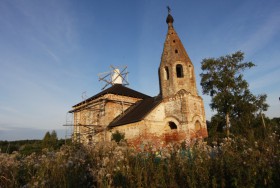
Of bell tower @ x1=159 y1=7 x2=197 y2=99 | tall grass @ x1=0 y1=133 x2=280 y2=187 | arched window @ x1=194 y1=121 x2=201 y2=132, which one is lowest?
tall grass @ x1=0 y1=133 x2=280 y2=187

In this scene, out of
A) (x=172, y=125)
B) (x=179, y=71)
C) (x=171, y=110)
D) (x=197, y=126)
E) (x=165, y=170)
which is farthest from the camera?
(x=179, y=71)

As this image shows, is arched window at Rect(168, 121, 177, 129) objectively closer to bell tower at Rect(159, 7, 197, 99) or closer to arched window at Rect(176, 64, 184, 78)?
bell tower at Rect(159, 7, 197, 99)

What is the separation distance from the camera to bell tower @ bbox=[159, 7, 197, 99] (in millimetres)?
20406

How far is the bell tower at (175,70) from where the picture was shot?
2041 cm

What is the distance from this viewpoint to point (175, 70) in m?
20.6

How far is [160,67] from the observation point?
21.6 meters

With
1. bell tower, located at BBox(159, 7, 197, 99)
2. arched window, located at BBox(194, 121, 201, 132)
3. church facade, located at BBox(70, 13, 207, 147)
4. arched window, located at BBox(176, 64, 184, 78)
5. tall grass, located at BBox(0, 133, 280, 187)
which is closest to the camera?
tall grass, located at BBox(0, 133, 280, 187)

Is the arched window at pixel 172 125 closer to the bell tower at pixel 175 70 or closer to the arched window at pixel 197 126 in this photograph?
the arched window at pixel 197 126

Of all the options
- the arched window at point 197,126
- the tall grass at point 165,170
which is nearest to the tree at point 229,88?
the arched window at point 197,126

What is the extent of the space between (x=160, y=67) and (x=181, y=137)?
688 cm

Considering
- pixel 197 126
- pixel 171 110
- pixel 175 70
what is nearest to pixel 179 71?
pixel 175 70

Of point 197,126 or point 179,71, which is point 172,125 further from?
point 179,71

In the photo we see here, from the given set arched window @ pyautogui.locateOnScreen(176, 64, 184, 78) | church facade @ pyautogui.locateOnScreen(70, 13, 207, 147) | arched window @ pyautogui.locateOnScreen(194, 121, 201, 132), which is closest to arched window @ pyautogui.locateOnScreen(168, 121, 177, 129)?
church facade @ pyautogui.locateOnScreen(70, 13, 207, 147)

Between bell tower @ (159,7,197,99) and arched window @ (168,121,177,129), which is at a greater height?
bell tower @ (159,7,197,99)
